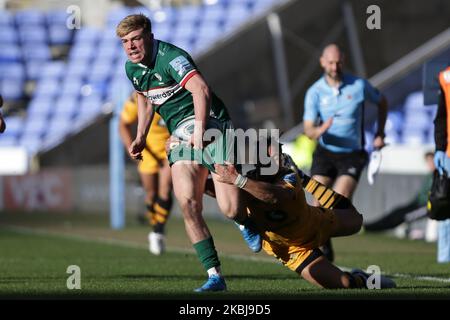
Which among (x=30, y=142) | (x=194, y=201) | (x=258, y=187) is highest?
(x=258, y=187)

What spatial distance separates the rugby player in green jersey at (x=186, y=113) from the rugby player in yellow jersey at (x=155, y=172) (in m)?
4.54

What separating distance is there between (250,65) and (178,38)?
2.36m

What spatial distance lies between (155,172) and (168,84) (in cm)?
575

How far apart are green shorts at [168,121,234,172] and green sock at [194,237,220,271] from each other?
24.3 inches

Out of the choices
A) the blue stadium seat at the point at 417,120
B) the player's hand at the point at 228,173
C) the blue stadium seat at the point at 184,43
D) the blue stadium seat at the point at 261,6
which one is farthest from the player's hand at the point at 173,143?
the blue stadium seat at the point at 184,43

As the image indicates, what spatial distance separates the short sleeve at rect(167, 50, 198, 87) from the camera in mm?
8789

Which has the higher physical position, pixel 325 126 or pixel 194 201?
pixel 325 126

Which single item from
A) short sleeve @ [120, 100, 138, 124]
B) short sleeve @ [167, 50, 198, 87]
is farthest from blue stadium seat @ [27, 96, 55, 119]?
short sleeve @ [167, 50, 198, 87]

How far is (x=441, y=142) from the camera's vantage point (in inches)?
413

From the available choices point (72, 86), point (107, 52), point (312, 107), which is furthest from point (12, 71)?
point (312, 107)

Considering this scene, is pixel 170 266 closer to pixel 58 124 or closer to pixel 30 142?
pixel 30 142

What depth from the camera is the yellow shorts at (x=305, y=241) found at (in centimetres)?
859

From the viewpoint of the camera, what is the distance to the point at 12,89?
113 feet
